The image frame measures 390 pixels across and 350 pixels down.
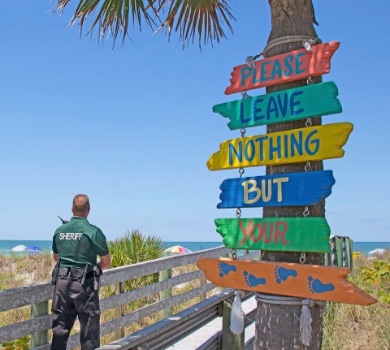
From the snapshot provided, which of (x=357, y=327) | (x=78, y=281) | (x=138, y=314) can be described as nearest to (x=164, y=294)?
(x=138, y=314)

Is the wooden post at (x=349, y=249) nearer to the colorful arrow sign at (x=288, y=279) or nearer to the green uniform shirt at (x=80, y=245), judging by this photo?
the green uniform shirt at (x=80, y=245)

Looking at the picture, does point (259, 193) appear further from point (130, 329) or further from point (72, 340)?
point (130, 329)

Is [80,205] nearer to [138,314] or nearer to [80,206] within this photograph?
[80,206]

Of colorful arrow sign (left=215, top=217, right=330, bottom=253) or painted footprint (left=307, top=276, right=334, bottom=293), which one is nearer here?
painted footprint (left=307, top=276, right=334, bottom=293)

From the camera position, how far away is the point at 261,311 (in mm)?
3832

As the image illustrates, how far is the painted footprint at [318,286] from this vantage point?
10.9 feet

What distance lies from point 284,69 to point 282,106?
0.98 feet

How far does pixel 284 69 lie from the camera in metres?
3.86

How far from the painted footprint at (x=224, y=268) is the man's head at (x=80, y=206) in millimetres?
2080

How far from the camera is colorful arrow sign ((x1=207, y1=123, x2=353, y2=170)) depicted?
3.41 meters

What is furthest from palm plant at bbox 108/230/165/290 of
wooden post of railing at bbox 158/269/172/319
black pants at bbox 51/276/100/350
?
black pants at bbox 51/276/100/350

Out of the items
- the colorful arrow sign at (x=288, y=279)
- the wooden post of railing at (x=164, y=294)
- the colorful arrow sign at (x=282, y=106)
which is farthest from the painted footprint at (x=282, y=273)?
the wooden post of railing at (x=164, y=294)

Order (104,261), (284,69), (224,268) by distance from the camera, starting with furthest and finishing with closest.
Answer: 1. (104,261)
2. (224,268)
3. (284,69)

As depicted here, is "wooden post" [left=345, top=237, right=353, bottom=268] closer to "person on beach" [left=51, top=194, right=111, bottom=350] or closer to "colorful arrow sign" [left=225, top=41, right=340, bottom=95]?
"person on beach" [left=51, top=194, right=111, bottom=350]
